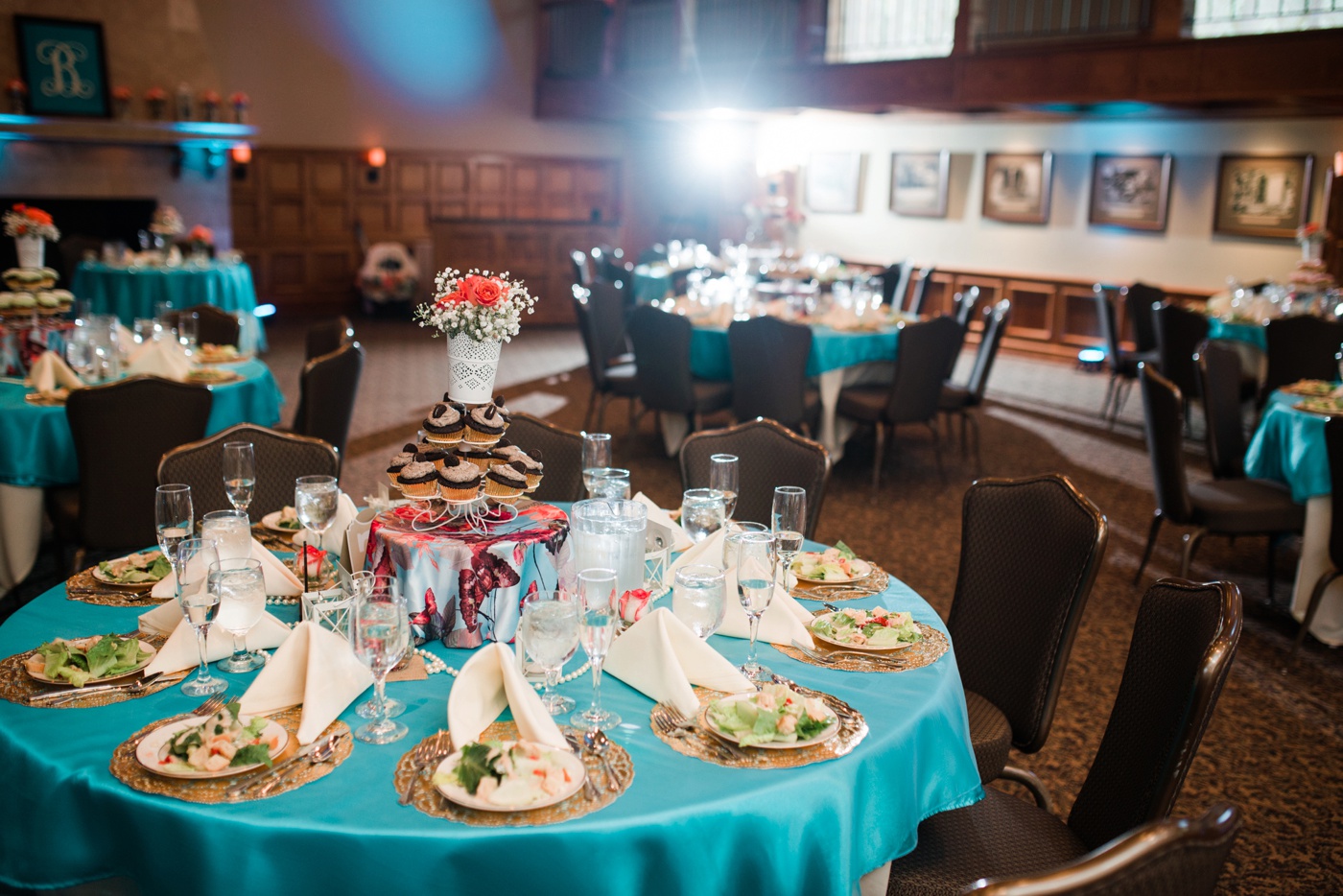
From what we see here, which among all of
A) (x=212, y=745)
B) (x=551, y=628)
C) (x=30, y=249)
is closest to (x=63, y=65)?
(x=30, y=249)

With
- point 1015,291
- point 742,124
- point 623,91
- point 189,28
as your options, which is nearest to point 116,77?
point 189,28

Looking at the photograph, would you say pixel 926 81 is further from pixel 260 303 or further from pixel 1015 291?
pixel 260 303

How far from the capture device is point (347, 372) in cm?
461

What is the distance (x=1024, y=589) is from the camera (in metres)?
2.65

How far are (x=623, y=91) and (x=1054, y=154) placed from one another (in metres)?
5.41

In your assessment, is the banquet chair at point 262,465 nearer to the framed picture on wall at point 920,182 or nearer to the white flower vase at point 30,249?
the white flower vase at point 30,249

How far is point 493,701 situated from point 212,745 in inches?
17.2

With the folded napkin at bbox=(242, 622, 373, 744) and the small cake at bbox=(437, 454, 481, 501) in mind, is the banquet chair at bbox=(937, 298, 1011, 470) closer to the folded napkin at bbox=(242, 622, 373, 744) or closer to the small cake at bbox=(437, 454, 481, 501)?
the small cake at bbox=(437, 454, 481, 501)

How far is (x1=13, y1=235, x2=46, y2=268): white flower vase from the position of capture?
5652 millimetres

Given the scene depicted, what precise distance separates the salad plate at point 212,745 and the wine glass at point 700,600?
2.25 ft

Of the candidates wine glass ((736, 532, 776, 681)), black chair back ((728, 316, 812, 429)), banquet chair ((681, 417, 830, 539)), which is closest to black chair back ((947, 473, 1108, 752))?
banquet chair ((681, 417, 830, 539))

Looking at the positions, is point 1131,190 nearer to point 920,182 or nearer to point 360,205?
point 920,182

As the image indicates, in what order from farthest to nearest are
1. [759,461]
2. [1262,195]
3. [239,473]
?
1. [1262,195]
2. [759,461]
3. [239,473]

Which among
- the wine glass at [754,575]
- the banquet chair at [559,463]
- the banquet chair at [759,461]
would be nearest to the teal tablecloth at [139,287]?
the banquet chair at [559,463]
